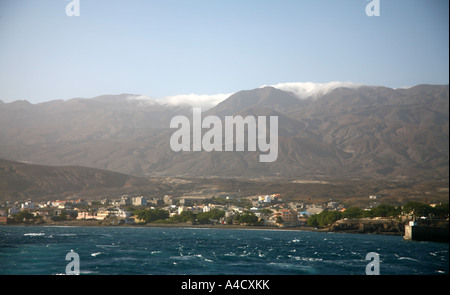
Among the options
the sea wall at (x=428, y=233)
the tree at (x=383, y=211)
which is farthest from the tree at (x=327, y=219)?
the sea wall at (x=428, y=233)

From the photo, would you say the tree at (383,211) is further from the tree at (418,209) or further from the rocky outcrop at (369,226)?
the tree at (418,209)

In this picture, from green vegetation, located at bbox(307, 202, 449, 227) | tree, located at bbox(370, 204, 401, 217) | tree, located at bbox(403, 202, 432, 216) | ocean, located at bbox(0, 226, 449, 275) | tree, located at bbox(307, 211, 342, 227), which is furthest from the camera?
tree, located at bbox(307, 211, 342, 227)

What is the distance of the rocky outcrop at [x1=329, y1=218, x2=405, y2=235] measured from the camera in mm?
164613

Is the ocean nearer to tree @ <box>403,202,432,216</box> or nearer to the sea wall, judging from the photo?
the sea wall

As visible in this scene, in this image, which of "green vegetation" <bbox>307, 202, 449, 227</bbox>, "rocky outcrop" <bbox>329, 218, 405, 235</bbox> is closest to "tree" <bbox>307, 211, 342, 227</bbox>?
"green vegetation" <bbox>307, 202, 449, 227</bbox>

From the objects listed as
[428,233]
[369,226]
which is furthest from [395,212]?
[428,233]

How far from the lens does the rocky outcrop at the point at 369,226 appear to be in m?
165

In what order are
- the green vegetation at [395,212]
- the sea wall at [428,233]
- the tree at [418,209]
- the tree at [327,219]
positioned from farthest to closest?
the tree at [327,219] → the green vegetation at [395,212] → the tree at [418,209] → the sea wall at [428,233]

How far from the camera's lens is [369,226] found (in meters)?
171
